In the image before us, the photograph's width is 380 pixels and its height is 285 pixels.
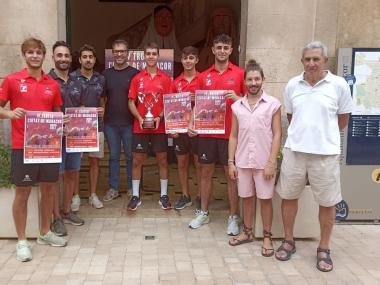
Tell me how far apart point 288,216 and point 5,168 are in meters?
2.93

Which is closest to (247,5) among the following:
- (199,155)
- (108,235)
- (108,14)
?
(199,155)

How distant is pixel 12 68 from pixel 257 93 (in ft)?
9.13

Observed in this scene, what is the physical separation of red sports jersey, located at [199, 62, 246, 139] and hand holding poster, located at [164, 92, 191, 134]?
12.0 inches

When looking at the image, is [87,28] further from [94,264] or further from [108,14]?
[94,264]

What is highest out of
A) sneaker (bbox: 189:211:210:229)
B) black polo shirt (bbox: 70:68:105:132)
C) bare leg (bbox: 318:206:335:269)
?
black polo shirt (bbox: 70:68:105:132)

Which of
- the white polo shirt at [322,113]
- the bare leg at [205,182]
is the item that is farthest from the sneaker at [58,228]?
the white polo shirt at [322,113]

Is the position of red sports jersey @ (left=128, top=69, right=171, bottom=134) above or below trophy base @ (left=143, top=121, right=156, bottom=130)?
above

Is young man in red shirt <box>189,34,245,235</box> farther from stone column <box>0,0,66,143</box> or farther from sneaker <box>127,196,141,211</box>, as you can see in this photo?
stone column <box>0,0,66,143</box>

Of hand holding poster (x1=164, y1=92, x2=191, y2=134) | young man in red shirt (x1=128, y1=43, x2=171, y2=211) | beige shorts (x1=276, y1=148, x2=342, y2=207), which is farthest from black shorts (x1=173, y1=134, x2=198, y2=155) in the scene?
beige shorts (x1=276, y1=148, x2=342, y2=207)

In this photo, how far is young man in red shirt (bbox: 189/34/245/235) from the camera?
16.0 feet

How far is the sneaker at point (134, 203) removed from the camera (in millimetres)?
5543

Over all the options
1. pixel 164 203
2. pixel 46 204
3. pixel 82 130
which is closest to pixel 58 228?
pixel 46 204

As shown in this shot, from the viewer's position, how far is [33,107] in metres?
4.18

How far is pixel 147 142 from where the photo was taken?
18.0 ft
